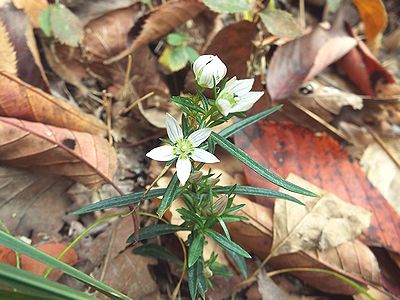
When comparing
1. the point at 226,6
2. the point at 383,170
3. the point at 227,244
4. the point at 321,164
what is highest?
the point at 226,6

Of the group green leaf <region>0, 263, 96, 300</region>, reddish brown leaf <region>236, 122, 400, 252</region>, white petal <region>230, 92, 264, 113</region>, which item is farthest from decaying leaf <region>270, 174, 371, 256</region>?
green leaf <region>0, 263, 96, 300</region>

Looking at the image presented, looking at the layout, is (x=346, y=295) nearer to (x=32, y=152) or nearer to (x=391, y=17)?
(x=32, y=152)

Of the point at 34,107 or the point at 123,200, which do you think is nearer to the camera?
the point at 123,200

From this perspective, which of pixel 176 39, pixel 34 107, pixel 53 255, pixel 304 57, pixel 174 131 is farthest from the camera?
pixel 304 57

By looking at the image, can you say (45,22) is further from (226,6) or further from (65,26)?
(226,6)

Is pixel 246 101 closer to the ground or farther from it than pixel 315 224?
farther from it

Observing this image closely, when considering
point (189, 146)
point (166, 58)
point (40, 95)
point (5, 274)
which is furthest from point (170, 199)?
point (166, 58)

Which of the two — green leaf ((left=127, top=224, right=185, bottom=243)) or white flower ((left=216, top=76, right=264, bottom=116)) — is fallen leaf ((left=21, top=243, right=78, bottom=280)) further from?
white flower ((left=216, top=76, right=264, bottom=116))

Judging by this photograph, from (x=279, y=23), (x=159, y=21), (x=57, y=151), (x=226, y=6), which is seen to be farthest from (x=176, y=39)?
(x=57, y=151)
